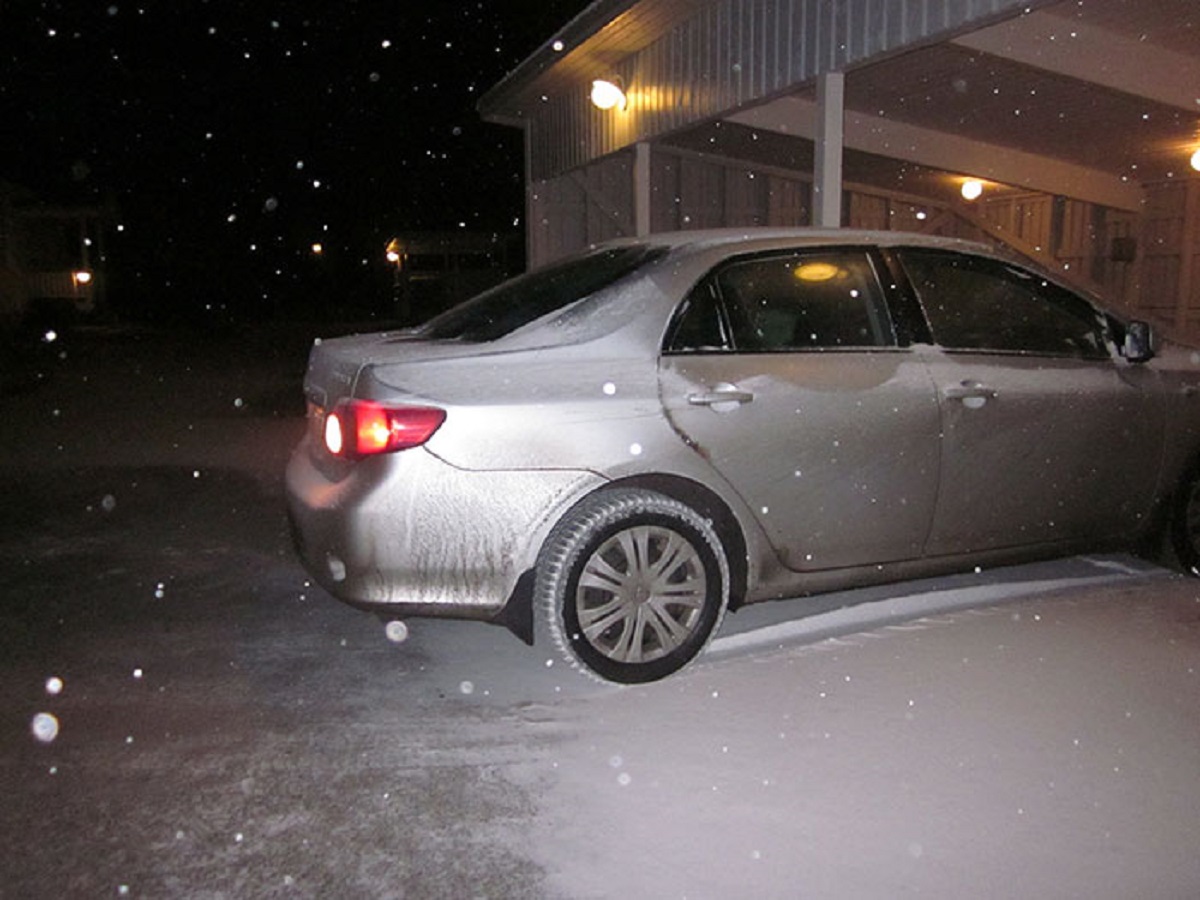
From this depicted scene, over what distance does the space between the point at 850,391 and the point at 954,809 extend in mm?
1601

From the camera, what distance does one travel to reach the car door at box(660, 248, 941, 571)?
3879mm

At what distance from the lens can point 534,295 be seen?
4395 mm

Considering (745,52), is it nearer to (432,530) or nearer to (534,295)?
(534,295)

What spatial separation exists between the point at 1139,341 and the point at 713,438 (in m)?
2.00

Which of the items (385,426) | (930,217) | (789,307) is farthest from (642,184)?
(385,426)

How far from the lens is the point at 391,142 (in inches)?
2677

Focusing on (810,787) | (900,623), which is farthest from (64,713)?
(900,623)

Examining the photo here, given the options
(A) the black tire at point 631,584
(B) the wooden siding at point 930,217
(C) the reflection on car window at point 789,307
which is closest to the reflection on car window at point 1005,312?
(C) the reflection on car window at point 789,307

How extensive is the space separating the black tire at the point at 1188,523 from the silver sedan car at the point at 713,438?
143 millimetres

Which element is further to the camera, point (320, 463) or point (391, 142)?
point (391, 142)

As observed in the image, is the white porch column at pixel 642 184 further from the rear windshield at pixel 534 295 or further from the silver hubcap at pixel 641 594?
the silver hubcap at pixel 641 594

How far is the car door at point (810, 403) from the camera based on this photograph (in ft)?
12.7

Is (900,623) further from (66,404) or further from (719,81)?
(66,404)

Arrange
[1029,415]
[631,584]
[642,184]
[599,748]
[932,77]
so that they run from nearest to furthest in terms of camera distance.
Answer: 1. [599,748]
2. [631,584]
3. [1029,415]
4. [932,77]
5. [642,184]
